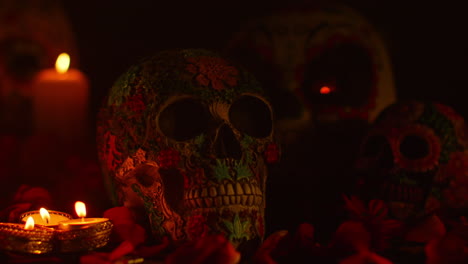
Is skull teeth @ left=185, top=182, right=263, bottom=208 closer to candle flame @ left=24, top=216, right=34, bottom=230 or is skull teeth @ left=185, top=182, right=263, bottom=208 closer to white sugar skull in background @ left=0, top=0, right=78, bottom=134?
candle flame @ left=24, top=216, right=34, bottom=230

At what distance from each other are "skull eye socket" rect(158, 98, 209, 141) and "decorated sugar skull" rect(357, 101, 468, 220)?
1.22 ft

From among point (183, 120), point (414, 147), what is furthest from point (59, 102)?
point (414, 147)

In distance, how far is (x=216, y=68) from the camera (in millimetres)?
1007

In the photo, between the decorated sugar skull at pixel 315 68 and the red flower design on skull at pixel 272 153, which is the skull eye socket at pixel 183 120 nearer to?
the red flower design on skull at pixel 272 153

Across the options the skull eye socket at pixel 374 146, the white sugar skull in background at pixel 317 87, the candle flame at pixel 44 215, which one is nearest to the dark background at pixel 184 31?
the white sugar skull in background at pixel 317 87

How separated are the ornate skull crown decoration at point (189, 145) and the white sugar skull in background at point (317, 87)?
0.27 m

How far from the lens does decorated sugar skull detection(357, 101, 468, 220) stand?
42.0 inches

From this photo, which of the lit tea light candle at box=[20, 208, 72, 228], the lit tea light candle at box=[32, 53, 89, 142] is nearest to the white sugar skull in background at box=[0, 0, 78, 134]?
the lit tea light candle at box=[32, 53, 89, 142]

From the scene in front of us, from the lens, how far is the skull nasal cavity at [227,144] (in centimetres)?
96

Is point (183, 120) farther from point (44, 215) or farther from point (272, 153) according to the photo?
point (44, 215)

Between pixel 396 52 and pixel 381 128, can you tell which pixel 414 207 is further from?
pixel 396 52

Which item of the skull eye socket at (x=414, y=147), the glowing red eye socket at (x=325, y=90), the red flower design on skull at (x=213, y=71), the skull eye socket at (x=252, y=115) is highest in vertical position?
the red flower design on skull at (x=213, y=71)

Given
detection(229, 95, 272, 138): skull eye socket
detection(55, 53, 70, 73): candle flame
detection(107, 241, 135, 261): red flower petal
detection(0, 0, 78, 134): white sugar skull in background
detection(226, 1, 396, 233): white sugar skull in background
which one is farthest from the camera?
detection(0, 0, 78, 134): white sugar skull in background

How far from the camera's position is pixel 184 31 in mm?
1840
